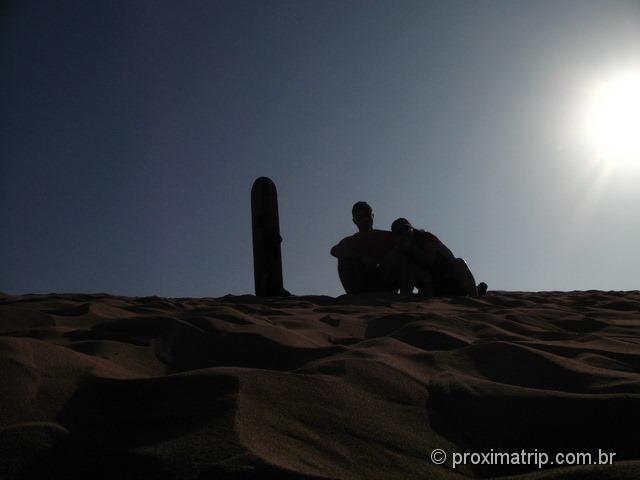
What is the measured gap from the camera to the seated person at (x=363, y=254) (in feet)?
17.8

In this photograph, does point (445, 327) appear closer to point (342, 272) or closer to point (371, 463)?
point (371, 463)

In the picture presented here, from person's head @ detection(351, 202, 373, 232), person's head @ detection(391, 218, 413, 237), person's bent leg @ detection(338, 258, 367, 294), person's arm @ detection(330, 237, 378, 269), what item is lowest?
person's bent leg @ detection(338, 258, 367, 294)

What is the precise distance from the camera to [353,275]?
5.50m

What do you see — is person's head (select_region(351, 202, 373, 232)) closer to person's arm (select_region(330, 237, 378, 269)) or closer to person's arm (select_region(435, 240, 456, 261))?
person's arm (select_region(330, 237, 378, 269))

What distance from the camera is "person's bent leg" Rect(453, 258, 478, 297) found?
498cm

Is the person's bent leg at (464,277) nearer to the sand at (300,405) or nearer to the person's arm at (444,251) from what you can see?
the person's arm at (444,251)

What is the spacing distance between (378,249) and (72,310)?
354 centimetres

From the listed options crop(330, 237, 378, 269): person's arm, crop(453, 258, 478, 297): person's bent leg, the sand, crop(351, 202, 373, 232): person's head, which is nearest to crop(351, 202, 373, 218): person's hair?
crop(351, 202, 373, 232): person's head

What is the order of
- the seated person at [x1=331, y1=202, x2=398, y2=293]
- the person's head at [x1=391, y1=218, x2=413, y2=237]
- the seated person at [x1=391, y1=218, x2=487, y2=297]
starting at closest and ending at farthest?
1. the person's head at [x1=391, y1=218, x2=413, y2=237]
2. the seated person at [x1=391, y1=218, x2=487, y2=297]
3. the seated person at [x1=331, y1=202, x2=398, y2=293]

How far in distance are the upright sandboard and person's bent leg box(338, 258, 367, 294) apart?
714 mm

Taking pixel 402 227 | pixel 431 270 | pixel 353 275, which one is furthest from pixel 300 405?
pixel 353 275

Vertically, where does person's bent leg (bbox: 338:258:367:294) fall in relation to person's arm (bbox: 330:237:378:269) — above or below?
below

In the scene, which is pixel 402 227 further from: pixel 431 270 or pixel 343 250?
pixel 343 250

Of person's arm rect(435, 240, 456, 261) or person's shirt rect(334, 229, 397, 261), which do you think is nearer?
person's arm rect(435, 240, 456, 261)
